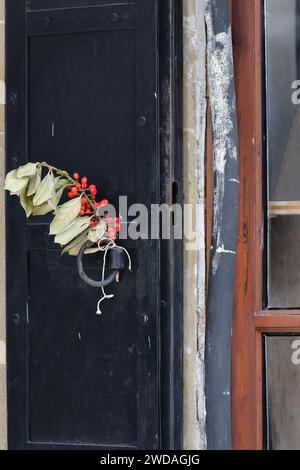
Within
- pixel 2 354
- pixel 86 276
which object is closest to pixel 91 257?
pixel 86 276

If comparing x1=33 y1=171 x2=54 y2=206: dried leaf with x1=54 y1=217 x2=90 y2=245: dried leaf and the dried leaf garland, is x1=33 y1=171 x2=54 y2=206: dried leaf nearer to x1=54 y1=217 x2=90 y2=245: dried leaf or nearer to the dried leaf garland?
the dried leaf garland

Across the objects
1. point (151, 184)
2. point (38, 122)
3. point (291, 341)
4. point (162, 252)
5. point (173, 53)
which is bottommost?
point (291, 341)

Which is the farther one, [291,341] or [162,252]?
[291,341]

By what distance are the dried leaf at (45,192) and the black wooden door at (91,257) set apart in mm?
136

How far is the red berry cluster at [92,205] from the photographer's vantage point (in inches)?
105

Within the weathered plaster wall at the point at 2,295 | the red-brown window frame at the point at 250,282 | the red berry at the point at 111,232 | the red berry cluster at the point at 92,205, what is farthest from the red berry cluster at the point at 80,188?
the red-brown window frame at the point at 250,282

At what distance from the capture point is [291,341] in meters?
2.92

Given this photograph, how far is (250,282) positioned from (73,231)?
24.9 inches

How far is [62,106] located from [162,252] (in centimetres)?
54

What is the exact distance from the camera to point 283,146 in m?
2.97

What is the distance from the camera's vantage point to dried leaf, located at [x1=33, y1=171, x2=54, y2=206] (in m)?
2.62
